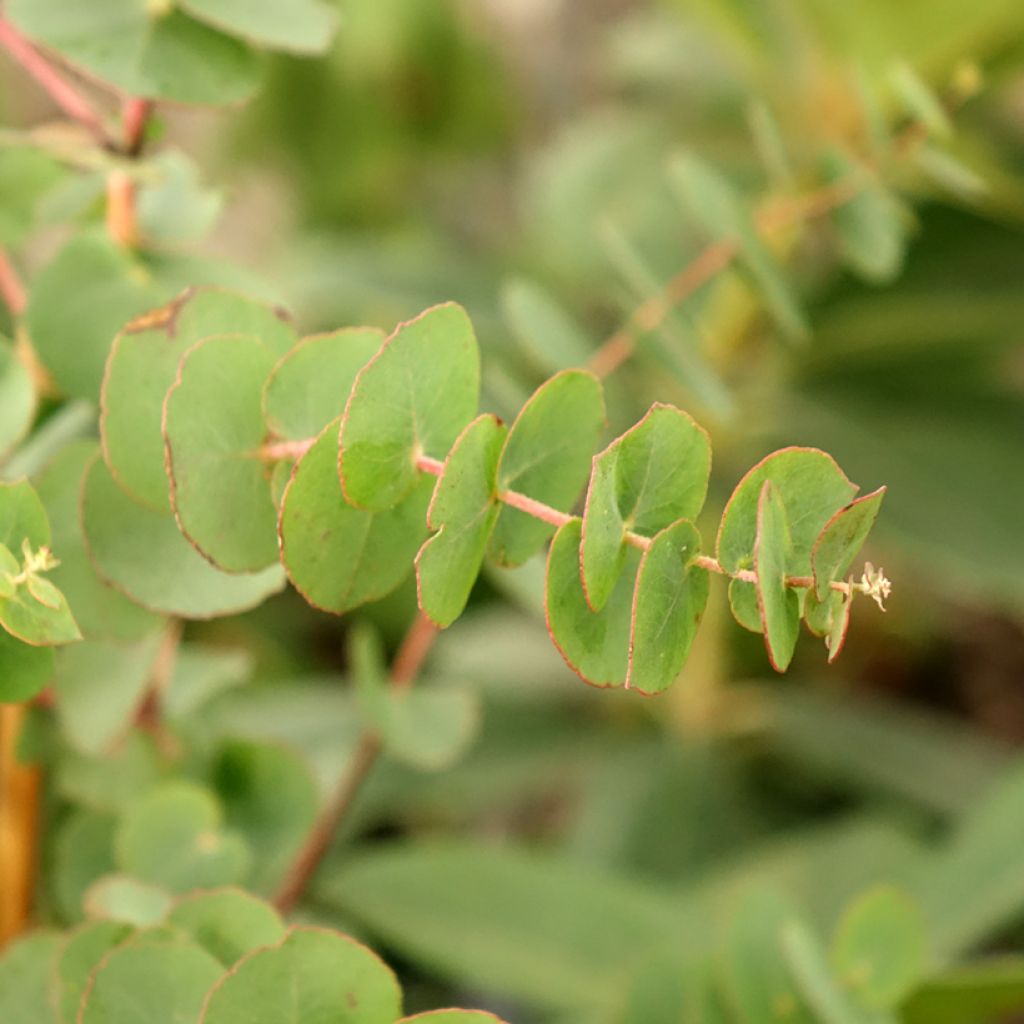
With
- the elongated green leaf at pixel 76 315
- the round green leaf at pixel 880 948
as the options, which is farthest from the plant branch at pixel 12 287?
the round green leaf at pixel 880 948

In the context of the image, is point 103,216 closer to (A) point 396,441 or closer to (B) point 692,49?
(A) point 396,441

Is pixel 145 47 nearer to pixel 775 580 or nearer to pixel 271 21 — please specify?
pixel 271 21

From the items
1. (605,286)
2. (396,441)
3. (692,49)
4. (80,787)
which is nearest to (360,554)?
(396,441)

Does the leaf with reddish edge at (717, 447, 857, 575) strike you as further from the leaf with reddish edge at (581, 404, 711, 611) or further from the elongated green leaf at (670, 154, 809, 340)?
the elongated green leaf at (670, 154, 809, 340)

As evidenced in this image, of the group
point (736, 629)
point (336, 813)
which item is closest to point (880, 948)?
point (336, 813)

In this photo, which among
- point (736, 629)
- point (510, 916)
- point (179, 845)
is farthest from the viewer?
point (736, 629)

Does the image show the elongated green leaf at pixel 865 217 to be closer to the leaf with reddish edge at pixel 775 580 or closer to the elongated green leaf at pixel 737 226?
the elongated green leaf at pixel 737 226
